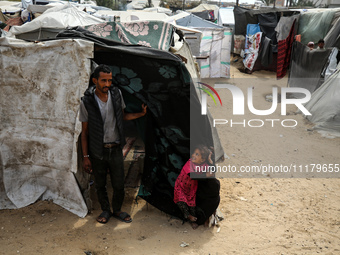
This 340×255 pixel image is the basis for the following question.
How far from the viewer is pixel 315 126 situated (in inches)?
280

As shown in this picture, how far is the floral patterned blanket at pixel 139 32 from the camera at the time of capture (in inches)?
187

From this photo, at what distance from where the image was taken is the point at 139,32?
4957 millimetres

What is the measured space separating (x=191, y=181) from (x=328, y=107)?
5083 mm

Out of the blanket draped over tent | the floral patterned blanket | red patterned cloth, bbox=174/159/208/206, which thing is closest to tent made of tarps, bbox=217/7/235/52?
the blanket draped over tent

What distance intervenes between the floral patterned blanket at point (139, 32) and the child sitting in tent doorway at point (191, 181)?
1992 mm

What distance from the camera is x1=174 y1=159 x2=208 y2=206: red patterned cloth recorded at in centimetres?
348

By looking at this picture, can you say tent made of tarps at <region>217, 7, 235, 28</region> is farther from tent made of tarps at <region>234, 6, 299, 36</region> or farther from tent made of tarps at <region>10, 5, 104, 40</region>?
tent made of tarps at <region>10, 5, 104, 40</region>

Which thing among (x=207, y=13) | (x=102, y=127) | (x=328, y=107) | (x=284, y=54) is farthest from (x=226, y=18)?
(x=102, y=127)

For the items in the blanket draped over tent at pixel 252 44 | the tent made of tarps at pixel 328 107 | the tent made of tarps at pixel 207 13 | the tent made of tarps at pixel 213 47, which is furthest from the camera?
the tent made of tarps at pixel 207 13

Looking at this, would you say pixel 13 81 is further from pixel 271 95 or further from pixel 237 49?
pixel 237 49

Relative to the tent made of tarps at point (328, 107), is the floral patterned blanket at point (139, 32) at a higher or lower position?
higher

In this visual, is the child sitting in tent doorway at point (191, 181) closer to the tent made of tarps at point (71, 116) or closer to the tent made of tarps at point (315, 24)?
the tent made of tarps at point (71, 116)

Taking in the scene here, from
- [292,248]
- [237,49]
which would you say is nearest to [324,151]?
[292,248]

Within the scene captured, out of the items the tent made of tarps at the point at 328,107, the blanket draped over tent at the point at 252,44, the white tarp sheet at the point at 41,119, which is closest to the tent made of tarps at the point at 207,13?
the blanket draped over tent at the point at 252,44
